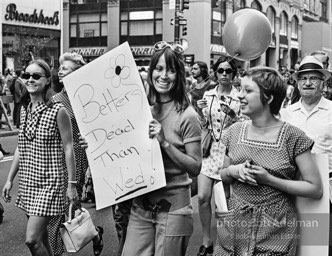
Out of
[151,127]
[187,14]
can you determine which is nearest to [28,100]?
[151,127]

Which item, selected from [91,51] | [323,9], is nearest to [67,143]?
[91,51]

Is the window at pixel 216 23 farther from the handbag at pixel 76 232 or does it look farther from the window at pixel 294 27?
the handbag at pixel 76 232

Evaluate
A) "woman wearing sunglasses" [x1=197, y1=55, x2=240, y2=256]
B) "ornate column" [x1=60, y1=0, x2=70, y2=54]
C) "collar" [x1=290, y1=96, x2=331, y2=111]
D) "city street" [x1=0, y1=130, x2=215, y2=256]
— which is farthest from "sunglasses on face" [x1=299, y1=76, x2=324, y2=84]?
"ornate column" [x1=60, y1=0, x2=70, y2=54]

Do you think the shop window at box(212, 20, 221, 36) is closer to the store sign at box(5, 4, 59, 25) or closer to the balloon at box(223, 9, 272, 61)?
the store sign at box(5, 4, 59, 25)

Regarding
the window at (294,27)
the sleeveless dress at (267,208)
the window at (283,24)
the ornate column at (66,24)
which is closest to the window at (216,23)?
the ornate column at (66,24)

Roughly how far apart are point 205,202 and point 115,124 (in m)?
2.38

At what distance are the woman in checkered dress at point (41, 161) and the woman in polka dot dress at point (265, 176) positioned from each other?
4.94 feet

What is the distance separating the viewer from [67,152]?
4316 millimetres

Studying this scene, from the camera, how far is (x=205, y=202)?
18.8 ft

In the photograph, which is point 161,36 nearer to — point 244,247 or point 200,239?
point 200,239

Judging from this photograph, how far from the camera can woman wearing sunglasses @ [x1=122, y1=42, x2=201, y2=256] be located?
3494 millimetres

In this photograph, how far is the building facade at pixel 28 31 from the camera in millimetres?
34125

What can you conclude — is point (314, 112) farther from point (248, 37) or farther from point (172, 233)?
point (248, 37)

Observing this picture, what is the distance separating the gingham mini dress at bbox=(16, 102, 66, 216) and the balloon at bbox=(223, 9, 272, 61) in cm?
249
